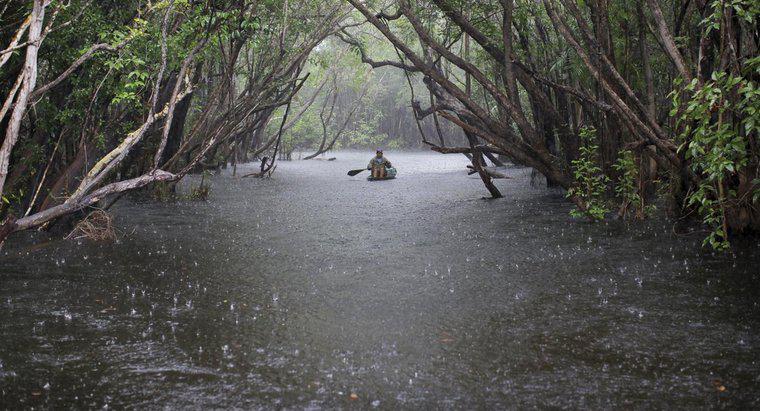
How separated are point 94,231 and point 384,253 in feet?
13.9

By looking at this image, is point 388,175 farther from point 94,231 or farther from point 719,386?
point 719,386

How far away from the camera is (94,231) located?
32.9 feet

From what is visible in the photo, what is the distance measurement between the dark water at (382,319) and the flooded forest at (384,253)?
30mm

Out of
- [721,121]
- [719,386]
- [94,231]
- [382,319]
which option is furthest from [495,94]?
[719,386]

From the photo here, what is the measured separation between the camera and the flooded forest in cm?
474

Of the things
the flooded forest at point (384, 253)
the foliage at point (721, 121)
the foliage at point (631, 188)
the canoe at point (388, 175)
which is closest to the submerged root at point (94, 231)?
the flooded forest at point (384, 253)

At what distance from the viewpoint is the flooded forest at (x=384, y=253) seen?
4.74 m

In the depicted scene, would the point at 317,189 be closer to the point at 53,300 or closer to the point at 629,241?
the point at 629,241

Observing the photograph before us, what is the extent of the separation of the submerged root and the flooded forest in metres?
0.06

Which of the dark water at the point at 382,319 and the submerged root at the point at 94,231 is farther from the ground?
the submerged root at the point at 94,231

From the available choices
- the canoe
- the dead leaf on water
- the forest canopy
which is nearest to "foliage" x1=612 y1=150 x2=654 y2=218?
the forest canopy

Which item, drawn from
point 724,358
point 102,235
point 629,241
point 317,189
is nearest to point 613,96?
point 629,241

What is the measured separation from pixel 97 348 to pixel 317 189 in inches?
559

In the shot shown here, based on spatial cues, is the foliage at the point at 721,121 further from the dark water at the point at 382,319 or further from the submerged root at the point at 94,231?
the submerged root at the point at 94,231
